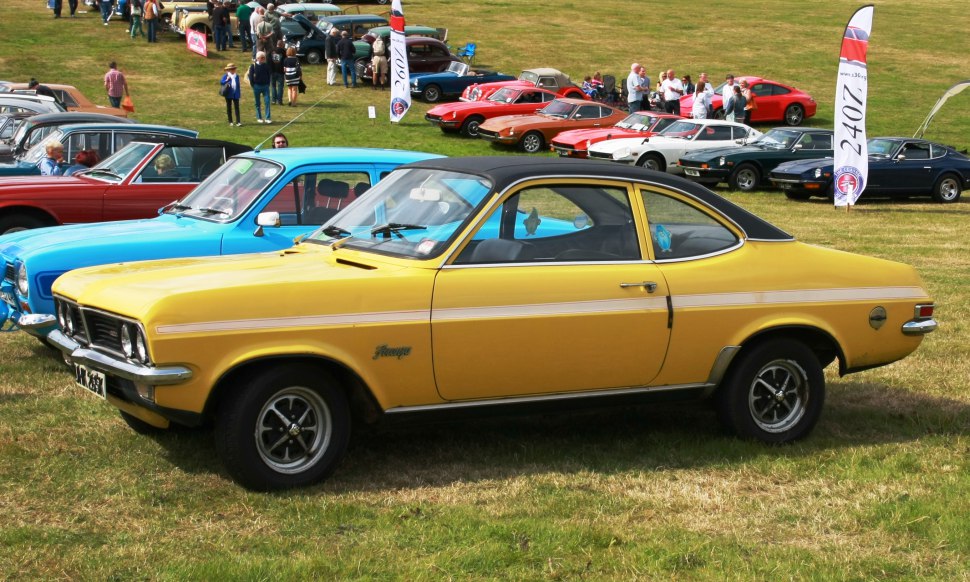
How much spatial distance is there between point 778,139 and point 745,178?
1.59 m

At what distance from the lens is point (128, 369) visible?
5.42 metres

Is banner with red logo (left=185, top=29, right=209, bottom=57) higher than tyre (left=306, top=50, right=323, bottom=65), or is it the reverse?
banner with red logo (left=185, top=29, right=209, bottom=57)

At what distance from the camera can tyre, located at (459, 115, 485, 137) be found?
29.9 meters

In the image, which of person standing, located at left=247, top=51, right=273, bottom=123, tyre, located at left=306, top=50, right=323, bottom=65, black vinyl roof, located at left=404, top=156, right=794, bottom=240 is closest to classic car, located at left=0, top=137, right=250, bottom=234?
black vinyl roof, located at left=404, top=156, right=794, bottom=240

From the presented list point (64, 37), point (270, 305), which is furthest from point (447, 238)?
point (64, 37)

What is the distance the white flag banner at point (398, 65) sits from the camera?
25.6m

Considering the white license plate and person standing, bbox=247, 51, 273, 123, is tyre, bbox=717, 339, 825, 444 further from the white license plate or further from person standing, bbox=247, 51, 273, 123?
person standing, bbox=247, 51, 273, 123

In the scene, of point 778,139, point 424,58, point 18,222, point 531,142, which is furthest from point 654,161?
point 18,222

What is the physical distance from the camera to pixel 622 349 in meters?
6.24

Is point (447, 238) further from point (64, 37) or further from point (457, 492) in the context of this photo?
point (64, 37)

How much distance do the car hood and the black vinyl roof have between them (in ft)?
2.50

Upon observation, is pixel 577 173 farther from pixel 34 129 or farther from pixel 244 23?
pixel 244 23

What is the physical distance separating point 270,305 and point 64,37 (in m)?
38.4

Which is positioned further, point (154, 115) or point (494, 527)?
point (154, 115)
